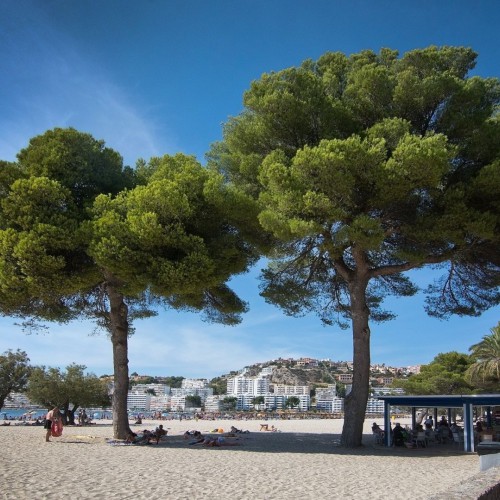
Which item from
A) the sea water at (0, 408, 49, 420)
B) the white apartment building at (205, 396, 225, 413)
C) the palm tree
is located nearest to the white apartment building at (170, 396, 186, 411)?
the white apartment building at (205, 396, 225, 413)

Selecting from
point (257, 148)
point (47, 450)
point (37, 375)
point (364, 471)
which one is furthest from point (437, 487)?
point (37, 375)

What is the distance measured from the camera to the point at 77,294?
20344 millimetres

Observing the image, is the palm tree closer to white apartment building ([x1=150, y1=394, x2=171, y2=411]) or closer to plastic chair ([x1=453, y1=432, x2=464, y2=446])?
plastic chair ([x1=453, y1=432, x2=464, y2=446])

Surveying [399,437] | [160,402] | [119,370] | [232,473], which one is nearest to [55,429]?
[119,370]

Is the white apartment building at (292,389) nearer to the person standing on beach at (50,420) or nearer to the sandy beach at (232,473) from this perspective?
the person standing on beach at (50,420)

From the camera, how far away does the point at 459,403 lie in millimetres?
17406

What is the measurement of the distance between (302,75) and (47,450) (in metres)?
13.2

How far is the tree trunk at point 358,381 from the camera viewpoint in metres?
17.4

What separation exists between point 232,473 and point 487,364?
2991 centimetres

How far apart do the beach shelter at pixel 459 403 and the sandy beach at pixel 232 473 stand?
0.75 meters

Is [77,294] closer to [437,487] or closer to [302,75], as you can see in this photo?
[302,75]

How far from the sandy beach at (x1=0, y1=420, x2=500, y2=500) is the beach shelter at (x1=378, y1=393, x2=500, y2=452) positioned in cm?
75

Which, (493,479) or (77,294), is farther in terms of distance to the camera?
(77,294)

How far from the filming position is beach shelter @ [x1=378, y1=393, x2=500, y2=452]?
1675cm
